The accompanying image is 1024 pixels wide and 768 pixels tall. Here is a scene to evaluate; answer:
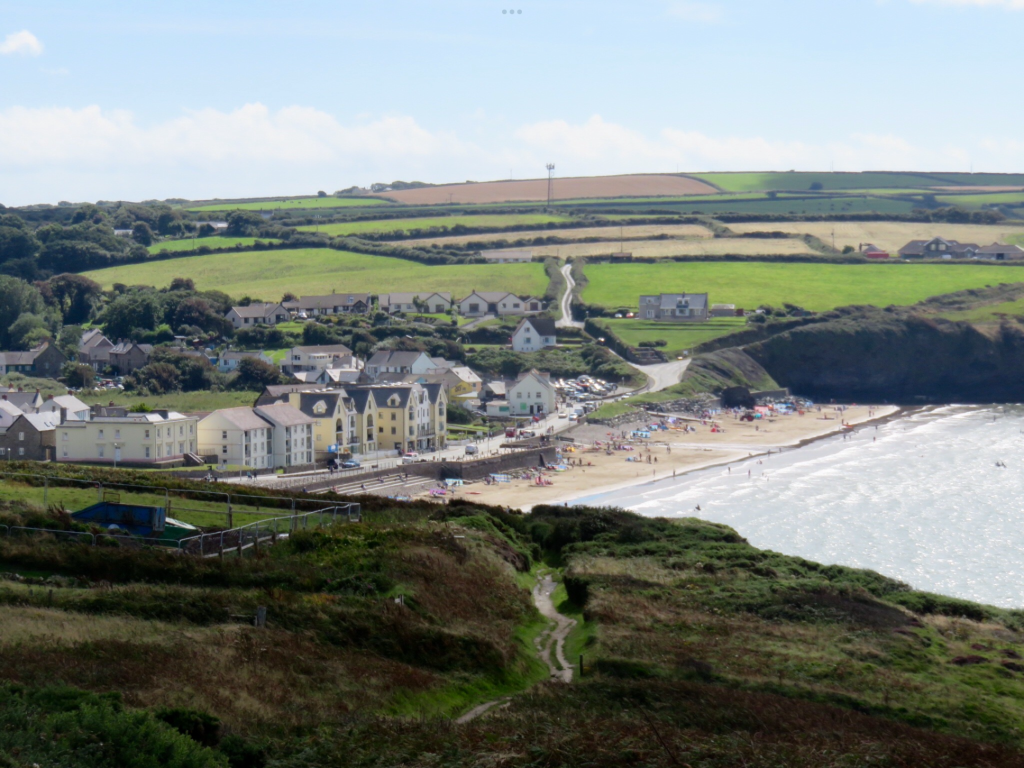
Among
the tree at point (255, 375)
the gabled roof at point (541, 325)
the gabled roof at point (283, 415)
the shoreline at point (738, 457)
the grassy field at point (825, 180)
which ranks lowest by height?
the shoreline at point (738, 457)

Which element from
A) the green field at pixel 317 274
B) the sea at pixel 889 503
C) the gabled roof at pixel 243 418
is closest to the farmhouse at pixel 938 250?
the green field at pixel 317 274

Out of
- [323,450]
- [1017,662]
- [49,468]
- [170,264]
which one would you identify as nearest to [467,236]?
[170,264]

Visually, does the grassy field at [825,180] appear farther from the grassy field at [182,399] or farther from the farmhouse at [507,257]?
the grassy field at [182,399]

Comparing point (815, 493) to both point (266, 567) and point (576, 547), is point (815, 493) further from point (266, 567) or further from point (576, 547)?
point (266, 567)

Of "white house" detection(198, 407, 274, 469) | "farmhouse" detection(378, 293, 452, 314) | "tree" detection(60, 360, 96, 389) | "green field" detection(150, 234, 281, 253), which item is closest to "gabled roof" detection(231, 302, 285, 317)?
"farmhouse" detection(378, 293, 452, 314)

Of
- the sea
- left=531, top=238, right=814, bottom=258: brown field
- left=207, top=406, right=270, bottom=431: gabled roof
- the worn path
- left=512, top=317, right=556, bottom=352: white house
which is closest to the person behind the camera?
the worn path

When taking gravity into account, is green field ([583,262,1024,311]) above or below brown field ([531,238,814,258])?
below

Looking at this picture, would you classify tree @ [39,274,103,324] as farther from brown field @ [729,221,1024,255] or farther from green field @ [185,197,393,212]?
brown field @ [729,221,1024,255]
